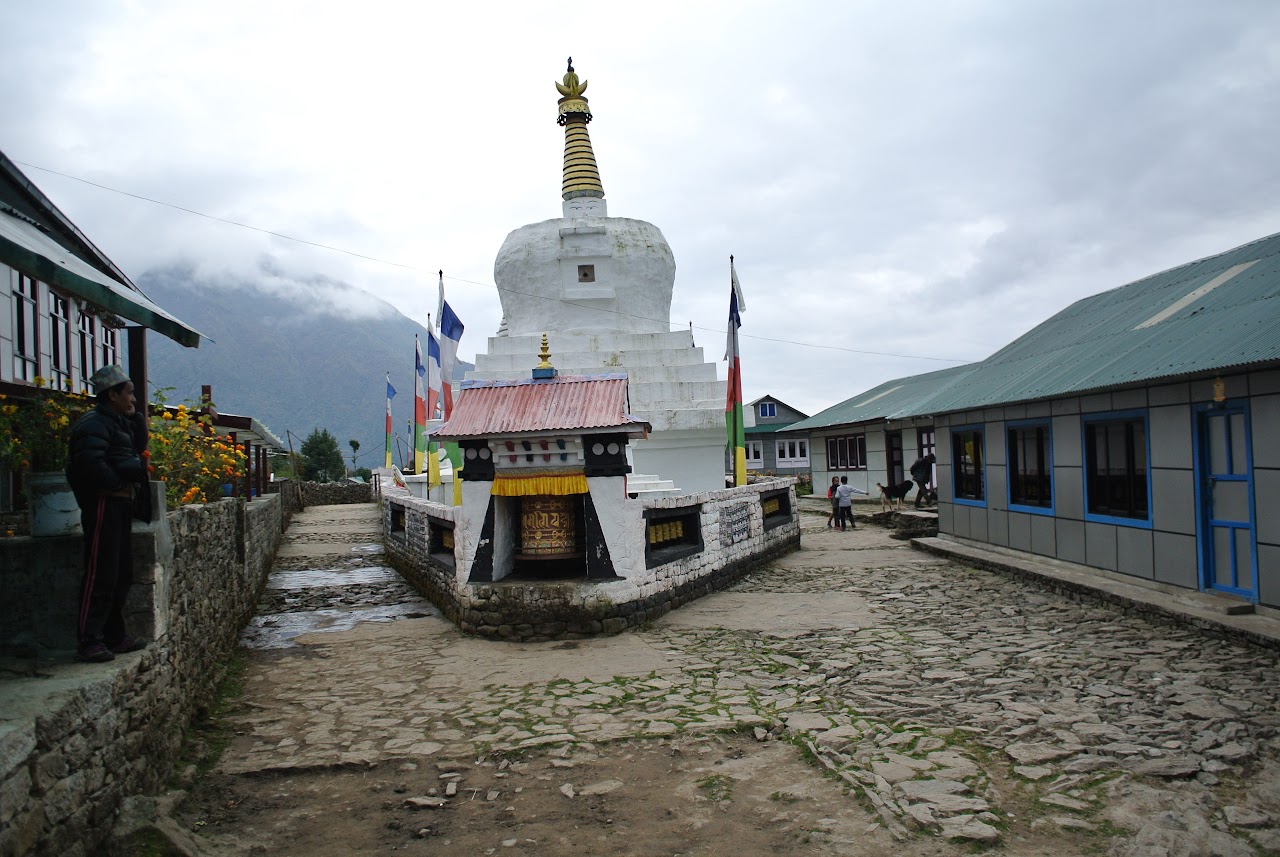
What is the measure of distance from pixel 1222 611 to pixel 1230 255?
618 centimetres

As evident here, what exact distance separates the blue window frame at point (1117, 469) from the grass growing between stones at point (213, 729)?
9.95 meters

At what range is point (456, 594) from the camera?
33.0 feet

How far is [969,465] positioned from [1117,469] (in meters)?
4.08

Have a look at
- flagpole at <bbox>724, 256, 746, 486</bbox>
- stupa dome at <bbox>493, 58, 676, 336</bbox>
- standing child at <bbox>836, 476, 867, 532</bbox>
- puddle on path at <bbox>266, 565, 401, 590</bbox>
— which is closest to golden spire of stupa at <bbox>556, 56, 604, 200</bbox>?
stupa dome at <bbox>493, 58, 676, 336</bbox>

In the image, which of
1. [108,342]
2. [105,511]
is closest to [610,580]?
[105,511]

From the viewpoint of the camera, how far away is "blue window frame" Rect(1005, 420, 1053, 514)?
12031 millimetres

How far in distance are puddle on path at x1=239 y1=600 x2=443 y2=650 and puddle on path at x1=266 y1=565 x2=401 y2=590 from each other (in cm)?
251

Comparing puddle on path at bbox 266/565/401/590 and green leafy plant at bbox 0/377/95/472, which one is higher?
green leafy plant at bbox 0/377/95/472

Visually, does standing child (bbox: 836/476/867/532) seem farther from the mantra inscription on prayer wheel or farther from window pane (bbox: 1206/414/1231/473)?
the mantra inscription on prayer wheel

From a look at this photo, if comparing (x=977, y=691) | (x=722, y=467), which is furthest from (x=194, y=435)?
(x=722, y=467)

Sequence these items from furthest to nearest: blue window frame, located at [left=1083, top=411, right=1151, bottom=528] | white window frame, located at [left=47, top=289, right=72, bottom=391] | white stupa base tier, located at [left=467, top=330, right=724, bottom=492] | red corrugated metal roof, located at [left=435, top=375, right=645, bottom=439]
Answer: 1. white stupa base tier, located at [left=467, top=330, right=724, bottom=492]
2. white window frame, located at [left=47, top=289, right=72, bottom=391]
3. blue window frame, located at [left=1083, top=411, right=1151, bottom=528]
4. red corrugated metal roof, located at [left=435, top=375, right=645, bottom=439]

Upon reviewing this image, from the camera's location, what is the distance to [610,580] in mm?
9578

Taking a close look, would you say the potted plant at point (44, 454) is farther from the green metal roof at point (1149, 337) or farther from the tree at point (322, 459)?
the tree at point (322, 459)

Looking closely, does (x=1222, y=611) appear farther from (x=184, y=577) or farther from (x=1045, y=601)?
(x=184, y=577)
